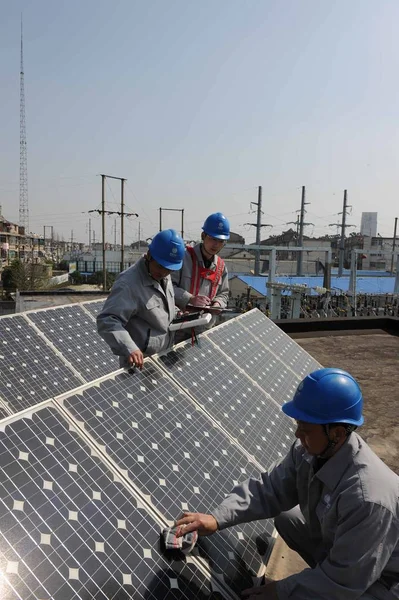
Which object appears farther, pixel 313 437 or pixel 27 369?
pixel 27 369

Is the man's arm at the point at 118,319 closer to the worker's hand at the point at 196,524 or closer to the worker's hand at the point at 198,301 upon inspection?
the worker's hand at the point at 198,301

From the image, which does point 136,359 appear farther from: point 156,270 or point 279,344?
point 279,344

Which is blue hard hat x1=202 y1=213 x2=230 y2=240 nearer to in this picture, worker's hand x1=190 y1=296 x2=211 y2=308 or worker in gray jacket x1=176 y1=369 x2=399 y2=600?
worker's hand x1=190 y1=296 x2=211 y2=308

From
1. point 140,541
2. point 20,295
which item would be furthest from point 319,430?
point 20,295

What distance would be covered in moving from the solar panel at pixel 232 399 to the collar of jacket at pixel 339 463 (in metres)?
1.11

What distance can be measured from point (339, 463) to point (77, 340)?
5.35 m

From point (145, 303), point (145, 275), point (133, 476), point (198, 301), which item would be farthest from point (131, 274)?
point (133, 476)

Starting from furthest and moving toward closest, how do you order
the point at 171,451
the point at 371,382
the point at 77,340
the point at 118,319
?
1. the point at 371,382
2. the point at 77,340
3. the point at 118,319
4. the point at 171,451

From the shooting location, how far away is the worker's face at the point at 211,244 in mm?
5234

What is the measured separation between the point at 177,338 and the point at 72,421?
2523mm

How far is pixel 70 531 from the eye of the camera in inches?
79.8

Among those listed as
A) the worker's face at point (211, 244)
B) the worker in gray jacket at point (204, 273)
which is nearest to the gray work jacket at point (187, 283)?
the worker in gray jacket at point (204, 273)

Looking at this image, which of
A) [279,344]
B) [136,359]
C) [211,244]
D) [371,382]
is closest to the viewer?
[136,359]

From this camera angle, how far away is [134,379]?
325cm
